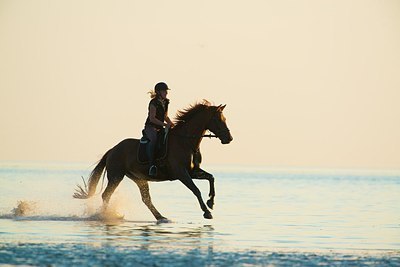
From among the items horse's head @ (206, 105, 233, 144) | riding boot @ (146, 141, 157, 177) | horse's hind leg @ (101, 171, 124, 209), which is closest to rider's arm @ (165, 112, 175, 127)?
riding boot @ (146, 141, 157, 177)

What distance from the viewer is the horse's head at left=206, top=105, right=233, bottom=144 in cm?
2277

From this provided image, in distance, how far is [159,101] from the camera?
23266 millimetres

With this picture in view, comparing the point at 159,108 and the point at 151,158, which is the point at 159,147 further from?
the point at 159,108

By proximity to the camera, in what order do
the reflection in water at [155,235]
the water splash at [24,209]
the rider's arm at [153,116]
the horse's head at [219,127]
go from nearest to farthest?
the reflection in water at [155,235] → the horse's head at [219,127] → the rider's arm at [153,116] → the water splash at [24,209]

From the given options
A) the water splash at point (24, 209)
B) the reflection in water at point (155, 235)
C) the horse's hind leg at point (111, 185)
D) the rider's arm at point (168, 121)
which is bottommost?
the reflection in water at point (155, 235)

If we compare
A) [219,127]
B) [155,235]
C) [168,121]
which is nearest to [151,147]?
[168,121]

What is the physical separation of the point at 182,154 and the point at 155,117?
0.99 m

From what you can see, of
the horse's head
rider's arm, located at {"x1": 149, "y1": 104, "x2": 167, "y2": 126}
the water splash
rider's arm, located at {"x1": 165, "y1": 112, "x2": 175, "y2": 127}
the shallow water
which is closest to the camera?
the shallow water

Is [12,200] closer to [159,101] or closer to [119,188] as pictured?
[119,188]

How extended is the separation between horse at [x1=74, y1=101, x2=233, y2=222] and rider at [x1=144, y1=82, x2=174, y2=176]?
274 mm

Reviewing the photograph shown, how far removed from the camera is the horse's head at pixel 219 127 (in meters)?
22.8

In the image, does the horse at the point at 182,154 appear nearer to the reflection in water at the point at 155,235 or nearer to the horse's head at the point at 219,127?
the horse's head at the point at 219,127

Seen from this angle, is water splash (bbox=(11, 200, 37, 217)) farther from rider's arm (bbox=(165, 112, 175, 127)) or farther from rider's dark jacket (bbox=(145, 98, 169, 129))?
rider's arm (bbox=(165, 112, 175, 127))

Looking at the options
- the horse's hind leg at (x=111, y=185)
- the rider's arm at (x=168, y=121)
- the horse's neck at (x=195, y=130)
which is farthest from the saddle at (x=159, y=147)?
the horse's hind leg at (x=111, y=185)
